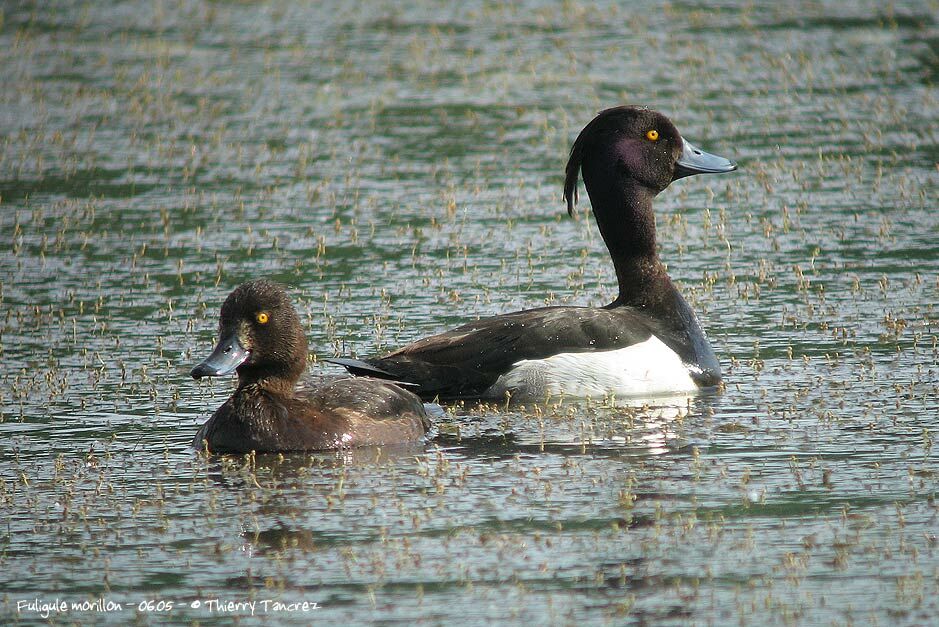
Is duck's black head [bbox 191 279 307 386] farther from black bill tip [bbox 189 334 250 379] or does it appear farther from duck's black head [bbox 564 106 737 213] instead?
duck's black head [bbox 564 106 737 213]

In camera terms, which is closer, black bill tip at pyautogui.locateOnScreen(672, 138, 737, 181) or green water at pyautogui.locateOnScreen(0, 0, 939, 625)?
green water at pyautogui.locateOnScreen(0, 0, 939, 625)

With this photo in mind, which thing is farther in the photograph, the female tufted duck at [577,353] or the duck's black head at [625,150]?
the duck's black head at [625,150]

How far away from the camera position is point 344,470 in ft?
31.7

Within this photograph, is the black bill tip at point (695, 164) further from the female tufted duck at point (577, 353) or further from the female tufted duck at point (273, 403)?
the female tufted duck at point (273, 403)

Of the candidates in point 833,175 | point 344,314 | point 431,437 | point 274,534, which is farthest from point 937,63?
point 274,534

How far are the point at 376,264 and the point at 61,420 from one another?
491 cm

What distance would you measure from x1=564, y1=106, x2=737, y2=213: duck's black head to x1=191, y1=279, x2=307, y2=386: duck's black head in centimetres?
301

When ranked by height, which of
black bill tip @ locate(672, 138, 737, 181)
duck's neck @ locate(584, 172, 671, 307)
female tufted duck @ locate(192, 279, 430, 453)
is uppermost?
black bill tip @ locate(672, 138, 737, 181)

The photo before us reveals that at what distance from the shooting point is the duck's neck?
12.3 meters

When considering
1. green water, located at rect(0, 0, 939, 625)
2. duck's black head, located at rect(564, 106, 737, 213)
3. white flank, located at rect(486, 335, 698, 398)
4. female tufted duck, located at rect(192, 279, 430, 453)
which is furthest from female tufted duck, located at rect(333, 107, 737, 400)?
female tufted duck, located at rect(192, 279, 430, 453)

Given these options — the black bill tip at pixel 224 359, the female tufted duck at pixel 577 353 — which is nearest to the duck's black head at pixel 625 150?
the female tufted duck at pixel 577 353

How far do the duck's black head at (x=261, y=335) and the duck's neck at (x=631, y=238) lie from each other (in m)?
3.11

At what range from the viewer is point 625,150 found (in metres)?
12.5

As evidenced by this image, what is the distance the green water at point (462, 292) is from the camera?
306 inches
